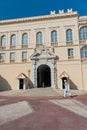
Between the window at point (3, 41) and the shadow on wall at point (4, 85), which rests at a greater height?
the window at point (3, 41)

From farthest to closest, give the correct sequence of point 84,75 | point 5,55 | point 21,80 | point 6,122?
1. point 5,55
2. point 21,80
3. point 84,75
4. point 6,122

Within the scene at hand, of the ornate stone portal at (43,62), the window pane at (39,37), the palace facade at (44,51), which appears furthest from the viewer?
the window pane at (39,37)

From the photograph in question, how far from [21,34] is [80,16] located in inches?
454

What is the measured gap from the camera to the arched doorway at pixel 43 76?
31.1m

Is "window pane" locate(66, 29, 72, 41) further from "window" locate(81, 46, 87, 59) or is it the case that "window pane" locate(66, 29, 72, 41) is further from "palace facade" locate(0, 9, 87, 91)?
"window" locate(81, 46, 87, 59)

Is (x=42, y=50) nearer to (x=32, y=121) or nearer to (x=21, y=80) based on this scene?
(x=21, y=80)

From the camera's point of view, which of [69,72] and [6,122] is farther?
[69,72]

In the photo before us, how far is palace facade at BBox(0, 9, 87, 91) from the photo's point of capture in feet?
93.8

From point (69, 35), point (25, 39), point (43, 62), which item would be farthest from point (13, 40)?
point (69, 35)

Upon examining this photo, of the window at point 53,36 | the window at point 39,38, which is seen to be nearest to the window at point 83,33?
the window at point 53,36

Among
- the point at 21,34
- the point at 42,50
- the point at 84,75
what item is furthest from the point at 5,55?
the point at 84,75

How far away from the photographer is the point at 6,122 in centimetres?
797

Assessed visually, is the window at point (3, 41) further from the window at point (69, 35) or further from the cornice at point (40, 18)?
the window at point (69, 35)

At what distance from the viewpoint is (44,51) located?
29766 millimetres
